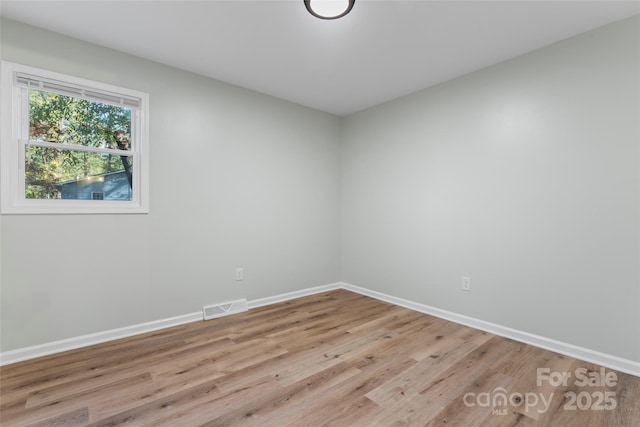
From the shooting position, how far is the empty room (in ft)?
6.18

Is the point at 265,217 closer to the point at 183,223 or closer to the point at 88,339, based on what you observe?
the point at 183,223

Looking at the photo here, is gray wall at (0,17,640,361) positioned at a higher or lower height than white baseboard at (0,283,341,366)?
Answer: higher

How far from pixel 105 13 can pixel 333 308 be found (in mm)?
3358

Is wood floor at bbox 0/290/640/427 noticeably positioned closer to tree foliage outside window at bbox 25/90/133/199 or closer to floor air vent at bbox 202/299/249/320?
floor air vent at bbox 202/299/249/320

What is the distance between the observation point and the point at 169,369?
2090 millimetres

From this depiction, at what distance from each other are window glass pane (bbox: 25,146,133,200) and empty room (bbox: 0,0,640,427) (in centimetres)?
2

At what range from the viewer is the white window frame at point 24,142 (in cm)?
215

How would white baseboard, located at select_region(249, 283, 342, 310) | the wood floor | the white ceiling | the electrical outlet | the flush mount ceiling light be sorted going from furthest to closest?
white baseboard, located at select_region(249, 283, 342, 310)
the electrical outlet
the white ceiling
the flush mount ceiling light
the wood floor

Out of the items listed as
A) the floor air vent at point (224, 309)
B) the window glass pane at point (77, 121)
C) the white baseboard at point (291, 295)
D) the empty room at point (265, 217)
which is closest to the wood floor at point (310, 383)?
the empty room at point (265, 217)

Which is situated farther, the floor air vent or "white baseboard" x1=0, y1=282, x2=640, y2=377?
the floor air vent

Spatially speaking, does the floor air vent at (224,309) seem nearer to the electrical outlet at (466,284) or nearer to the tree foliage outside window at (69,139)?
the tree foliage outside window at (69,139)

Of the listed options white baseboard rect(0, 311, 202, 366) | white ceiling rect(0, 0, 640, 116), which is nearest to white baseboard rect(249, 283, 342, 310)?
white baseboard rect(0, 311, 202, 366)

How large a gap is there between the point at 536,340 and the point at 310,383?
78.2 inches

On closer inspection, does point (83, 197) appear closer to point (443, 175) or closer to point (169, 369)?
point (169, 369)
